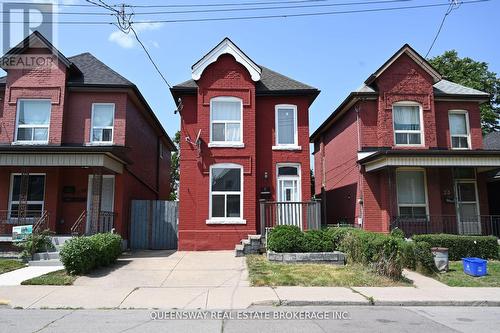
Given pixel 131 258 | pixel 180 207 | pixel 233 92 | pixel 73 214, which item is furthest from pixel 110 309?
pixel 233 92

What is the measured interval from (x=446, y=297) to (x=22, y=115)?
17772mm

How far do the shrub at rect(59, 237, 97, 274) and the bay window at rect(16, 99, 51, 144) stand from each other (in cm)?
770

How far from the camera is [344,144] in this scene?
21234 mm

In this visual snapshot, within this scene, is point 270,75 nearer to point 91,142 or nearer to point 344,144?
point 344,144

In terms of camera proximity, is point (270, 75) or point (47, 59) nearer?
point (47, 59)

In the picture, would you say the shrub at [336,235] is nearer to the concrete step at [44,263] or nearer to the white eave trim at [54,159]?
the white eave trim at [54,159]

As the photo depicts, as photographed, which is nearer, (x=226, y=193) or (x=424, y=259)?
(x=424, y=259)

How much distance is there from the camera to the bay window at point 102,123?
61.0ft

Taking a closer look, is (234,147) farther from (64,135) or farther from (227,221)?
(64,135)

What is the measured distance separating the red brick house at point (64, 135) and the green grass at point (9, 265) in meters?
2.46

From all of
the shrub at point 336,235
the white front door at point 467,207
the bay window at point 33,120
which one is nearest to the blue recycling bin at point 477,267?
the shrub at point 336,235

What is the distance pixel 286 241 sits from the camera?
46.2 ft

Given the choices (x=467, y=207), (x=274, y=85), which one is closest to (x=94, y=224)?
(x=274, y=85)

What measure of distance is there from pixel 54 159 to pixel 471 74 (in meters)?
33.3
